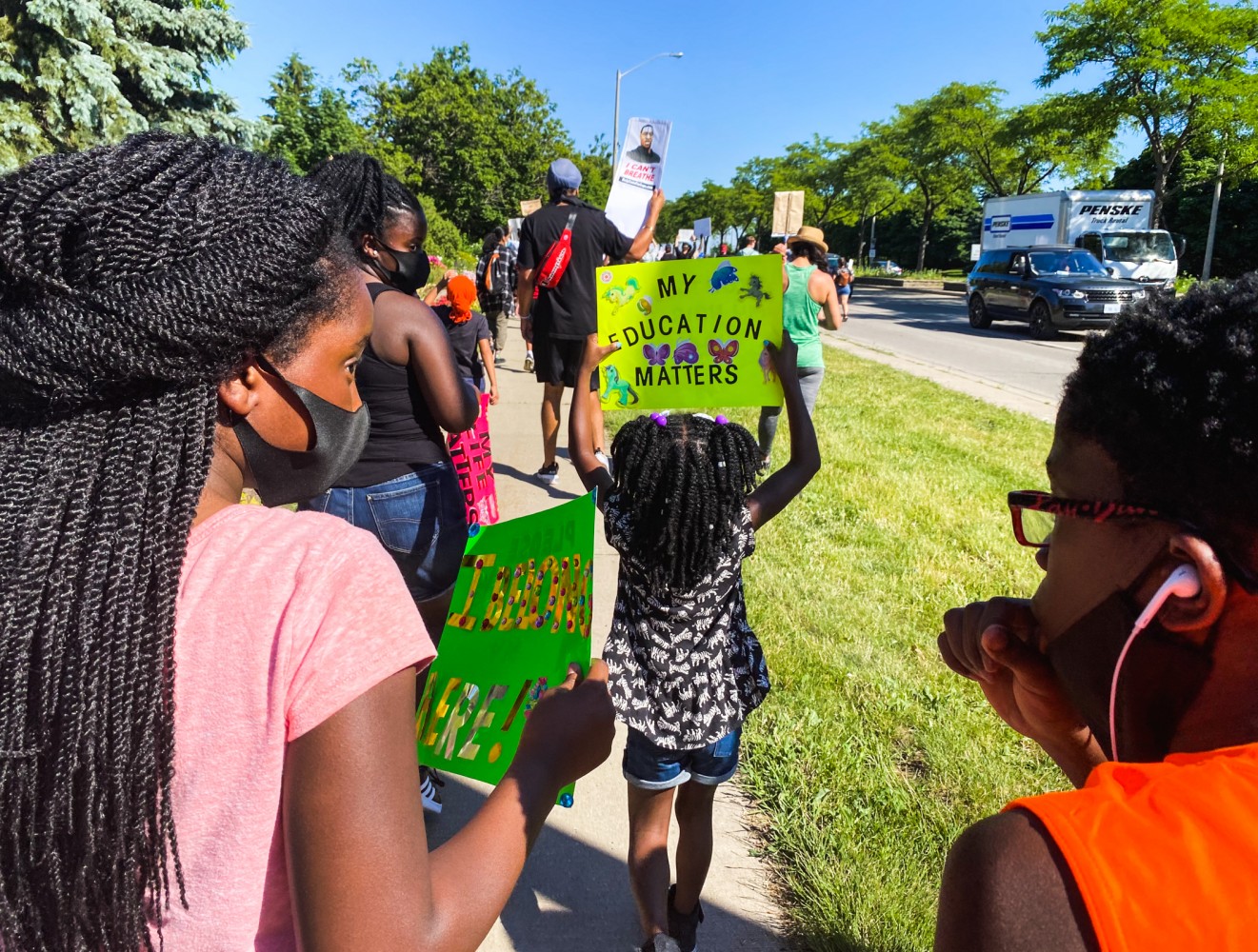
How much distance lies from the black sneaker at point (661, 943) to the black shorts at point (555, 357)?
4.21 meters

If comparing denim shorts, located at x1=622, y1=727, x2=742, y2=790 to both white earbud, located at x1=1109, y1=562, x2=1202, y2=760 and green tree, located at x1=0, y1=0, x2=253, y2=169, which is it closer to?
white earbud, located at x1=1109, y1=562, x2=1202, y2=760

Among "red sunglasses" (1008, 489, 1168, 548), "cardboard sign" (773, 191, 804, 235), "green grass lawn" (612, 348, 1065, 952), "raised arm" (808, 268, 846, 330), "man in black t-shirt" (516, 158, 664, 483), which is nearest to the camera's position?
"red sunglasses" (1008, 489, 1168, 548)

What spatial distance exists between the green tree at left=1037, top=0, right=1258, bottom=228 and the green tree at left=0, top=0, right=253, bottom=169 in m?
23.5

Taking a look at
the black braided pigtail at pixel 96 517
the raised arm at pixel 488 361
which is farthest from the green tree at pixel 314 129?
the black braided pigtail at pixel 96 517

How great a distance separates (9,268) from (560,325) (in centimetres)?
514

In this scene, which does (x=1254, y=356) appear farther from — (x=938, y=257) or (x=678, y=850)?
(x=938, y=257)

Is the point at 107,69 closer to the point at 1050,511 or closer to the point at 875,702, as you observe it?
the point at 875,702

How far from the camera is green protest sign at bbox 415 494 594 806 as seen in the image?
1538mm

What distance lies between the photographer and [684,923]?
2365 millimetres

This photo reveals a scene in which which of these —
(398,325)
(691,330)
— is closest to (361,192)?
(398,325)

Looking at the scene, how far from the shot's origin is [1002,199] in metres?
27.6

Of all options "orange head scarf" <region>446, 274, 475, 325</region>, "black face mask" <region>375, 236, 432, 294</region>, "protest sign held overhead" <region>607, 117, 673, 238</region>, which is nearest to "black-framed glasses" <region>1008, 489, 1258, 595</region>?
"black face mask" <region>375, 236, 432, 294</region>

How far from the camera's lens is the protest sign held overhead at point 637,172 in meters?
6.23

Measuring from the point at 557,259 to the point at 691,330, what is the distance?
11.3 ft
